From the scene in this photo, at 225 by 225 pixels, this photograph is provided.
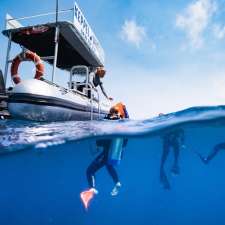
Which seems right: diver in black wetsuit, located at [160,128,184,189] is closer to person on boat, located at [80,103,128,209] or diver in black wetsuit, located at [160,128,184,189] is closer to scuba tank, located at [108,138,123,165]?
scuba tank, located at [108,138,123,165]

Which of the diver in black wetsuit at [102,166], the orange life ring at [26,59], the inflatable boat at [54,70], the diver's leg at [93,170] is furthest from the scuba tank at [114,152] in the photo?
the orange life ring at [26,59]

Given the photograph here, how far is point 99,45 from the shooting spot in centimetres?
1463

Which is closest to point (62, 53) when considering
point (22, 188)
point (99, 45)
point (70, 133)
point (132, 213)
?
point (99, 45)

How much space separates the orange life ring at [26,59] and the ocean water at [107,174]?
2.22 meters

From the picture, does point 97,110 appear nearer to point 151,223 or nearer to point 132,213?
point 151,223

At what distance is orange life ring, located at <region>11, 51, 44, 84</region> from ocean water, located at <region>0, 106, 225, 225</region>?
2.22m

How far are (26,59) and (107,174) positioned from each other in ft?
71.8

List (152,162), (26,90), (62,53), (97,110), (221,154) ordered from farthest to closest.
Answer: (152,162), (221,154), (62,53), (97,110), (26,90)

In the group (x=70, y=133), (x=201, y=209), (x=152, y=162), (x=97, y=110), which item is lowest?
(x=201, y=209)

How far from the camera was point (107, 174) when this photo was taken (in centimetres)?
2988

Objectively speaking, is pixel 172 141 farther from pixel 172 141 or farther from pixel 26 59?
pixel 26 59

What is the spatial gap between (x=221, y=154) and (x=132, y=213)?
882 inches

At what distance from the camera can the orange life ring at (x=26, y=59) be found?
31.5ft

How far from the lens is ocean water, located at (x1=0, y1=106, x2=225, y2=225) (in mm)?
8922
